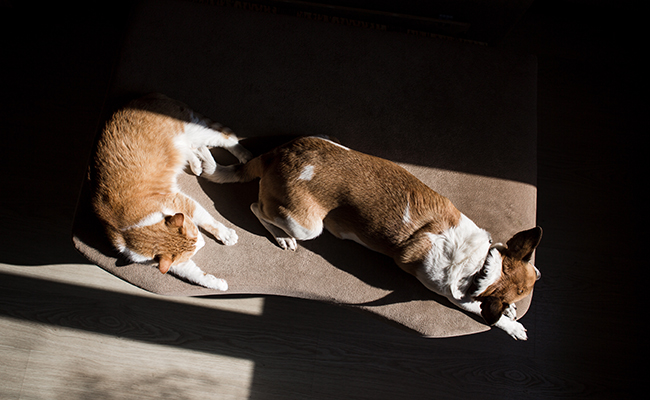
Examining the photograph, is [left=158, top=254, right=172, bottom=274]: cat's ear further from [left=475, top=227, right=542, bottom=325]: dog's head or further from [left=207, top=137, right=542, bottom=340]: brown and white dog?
[left=475, top=227, right=542, bottom=325]: dog's head

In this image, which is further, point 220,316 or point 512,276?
point 220,316

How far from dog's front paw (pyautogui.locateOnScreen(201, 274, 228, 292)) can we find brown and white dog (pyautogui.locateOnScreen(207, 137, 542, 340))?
17.8 inches

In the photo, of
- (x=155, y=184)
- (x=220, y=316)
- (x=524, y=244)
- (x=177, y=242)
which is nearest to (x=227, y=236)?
(x=177, y=242)

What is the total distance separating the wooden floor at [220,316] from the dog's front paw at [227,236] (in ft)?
2.21

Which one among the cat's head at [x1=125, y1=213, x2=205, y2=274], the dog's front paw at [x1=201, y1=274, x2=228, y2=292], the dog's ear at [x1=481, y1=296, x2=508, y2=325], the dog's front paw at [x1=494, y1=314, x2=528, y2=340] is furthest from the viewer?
the dog's front paw at [x1=494, y1=314, x2=528, y2=340]

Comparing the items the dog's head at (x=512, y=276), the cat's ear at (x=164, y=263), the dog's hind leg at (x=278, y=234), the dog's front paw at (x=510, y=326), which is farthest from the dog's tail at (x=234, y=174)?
the dog's front paw at (x=510, y=326)

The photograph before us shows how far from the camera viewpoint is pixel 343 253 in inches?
74.2

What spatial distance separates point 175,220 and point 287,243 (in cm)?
57

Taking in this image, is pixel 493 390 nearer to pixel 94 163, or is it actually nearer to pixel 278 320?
pixel 278 320

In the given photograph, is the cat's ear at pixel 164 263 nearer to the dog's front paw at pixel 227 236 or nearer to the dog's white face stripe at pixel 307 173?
the dog's front paw at pixel 227 236

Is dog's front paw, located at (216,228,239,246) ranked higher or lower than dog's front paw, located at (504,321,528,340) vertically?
higher

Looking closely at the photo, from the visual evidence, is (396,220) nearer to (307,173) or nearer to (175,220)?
(307,173)

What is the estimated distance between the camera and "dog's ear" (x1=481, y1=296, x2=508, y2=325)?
1605mm

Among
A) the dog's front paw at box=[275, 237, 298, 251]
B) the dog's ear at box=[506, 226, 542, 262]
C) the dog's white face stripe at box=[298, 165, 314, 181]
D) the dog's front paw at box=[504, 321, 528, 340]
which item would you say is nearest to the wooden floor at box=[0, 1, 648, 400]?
the dog's front paw at box=[504, 321, 528, 340]
